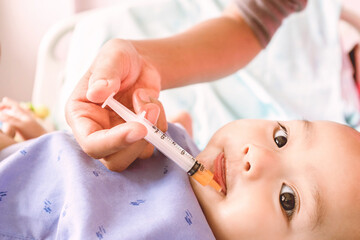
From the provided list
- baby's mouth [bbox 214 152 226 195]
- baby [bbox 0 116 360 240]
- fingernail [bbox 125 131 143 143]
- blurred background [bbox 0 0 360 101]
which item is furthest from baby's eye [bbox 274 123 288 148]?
blurred background [bbox 0 0 360 101]

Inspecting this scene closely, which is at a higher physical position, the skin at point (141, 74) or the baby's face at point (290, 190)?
the skin at point (141, 74)

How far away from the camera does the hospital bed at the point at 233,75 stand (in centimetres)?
151

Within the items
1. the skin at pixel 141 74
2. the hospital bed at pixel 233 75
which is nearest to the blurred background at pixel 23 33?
the hospital bed at pixel 233 75

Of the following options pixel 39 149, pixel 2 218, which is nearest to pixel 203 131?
pixel 39 149

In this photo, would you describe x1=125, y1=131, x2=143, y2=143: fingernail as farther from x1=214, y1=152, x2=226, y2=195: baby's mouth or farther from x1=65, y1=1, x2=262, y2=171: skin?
x1=214, y1=152, x2=226, y2=195: baby's mouth

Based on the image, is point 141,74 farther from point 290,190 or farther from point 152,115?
point 290,190

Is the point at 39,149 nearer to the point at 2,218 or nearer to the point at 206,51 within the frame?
the point at 2,218

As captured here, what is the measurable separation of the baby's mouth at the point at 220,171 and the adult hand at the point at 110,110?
5.2 inches

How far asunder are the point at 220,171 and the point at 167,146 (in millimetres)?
143

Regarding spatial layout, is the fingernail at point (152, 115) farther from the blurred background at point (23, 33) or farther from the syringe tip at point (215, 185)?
the blurred background at point (23, 33)

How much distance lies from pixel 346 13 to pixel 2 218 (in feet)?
5.27

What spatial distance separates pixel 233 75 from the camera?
1.63m

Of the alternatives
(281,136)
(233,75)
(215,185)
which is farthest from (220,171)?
(233,75)

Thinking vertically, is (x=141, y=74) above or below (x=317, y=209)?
above
